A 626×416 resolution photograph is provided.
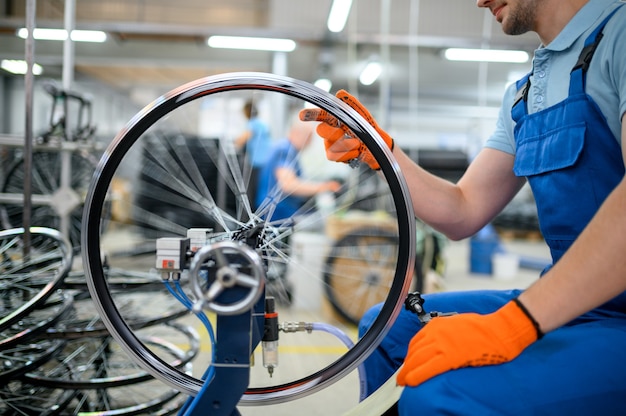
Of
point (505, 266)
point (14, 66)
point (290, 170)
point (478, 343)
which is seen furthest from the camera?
point (14, 66)

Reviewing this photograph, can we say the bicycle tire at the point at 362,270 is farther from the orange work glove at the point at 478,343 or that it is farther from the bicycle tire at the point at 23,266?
the orange work glove at the point at 478,343

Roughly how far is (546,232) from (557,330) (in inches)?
8.8

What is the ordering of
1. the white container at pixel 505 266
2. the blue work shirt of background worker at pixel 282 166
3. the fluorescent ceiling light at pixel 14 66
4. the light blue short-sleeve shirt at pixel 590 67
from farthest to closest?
the fluorescent ceiling light at pixel 14 66, the white container at pixel 505 266, the blue work shirt of background worker at pixel 282 166, the light blue short-sleeve shirt at pixel 590 67

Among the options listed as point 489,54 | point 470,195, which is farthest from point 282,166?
point 489,54

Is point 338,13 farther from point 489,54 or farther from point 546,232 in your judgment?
point 546,232

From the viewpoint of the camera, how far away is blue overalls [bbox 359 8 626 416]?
0.60 metres

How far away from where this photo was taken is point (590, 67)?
817mm

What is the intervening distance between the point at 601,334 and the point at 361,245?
6.07 ft

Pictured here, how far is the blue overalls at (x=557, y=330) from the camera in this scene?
0.60 meters

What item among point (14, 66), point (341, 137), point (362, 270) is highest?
point (14, 66)

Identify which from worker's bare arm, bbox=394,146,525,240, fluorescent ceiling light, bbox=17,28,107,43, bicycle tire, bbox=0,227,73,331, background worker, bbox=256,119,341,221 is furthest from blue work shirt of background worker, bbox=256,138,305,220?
fluorescent ceiling light, bbox=17,28,107,43

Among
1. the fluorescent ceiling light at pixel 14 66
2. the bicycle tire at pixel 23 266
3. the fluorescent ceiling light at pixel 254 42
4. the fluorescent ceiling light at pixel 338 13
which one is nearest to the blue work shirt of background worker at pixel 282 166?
the bicycle tire at pixel 23 266

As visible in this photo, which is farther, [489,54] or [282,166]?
[489,54]

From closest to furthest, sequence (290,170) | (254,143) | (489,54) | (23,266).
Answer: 1. (23,266)
2. (290,170)
3. (254,143)
4. (489,54)
